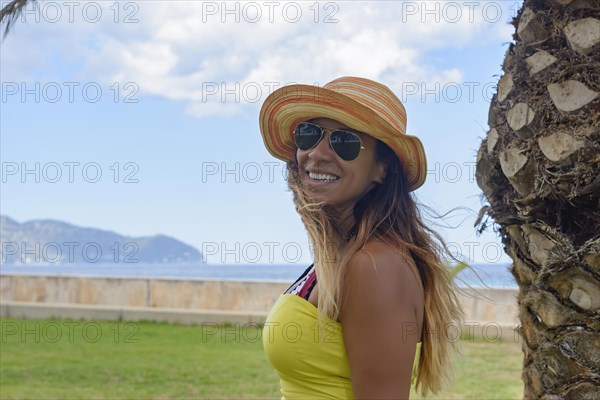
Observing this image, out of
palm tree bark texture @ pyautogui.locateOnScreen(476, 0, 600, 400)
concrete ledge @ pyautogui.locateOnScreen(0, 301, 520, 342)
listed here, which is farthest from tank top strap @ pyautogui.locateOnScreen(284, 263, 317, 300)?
concrete ledge @ pyautogui.locateOnScreen(0, 301, 520, 342)

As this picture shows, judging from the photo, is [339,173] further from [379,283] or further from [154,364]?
[154,364]

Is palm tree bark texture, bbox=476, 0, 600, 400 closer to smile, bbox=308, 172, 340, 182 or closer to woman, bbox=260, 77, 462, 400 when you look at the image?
woman, bbox=260, 77, 462, 400

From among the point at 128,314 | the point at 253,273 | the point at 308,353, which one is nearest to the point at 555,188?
the point at 308,353

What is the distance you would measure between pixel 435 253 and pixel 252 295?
10.5m

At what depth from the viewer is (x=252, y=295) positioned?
41.2 feet

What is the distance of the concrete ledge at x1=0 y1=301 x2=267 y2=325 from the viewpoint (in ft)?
36.8

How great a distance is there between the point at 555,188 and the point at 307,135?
4.31ft

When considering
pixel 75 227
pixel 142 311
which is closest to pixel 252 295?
pixel 142 311

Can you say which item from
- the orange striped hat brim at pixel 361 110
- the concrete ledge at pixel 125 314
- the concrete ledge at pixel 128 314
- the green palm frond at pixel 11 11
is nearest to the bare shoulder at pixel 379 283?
the orange striped hat brim at pixel 361 110

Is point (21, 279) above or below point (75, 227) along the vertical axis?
below

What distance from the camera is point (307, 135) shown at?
243 cm

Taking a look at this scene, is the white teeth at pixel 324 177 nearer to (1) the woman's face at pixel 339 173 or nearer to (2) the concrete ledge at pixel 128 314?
(1) the woman's face at pixel 339 173

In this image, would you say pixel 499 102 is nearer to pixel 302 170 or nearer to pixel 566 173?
pixel 566 173

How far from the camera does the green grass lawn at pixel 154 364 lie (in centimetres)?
711
